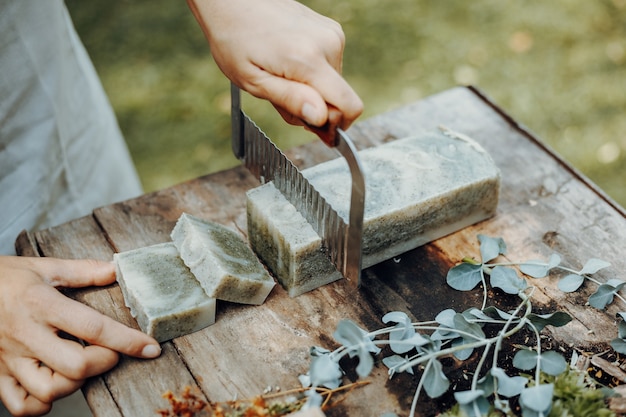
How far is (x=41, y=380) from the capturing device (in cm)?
156

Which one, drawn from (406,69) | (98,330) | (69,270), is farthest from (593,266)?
(406,69)

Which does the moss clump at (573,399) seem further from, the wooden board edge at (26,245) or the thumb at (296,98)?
the wooden board edge at (26,245)

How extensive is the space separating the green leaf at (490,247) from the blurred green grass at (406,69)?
6.85 ft

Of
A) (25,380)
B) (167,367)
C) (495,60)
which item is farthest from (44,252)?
(495,60)

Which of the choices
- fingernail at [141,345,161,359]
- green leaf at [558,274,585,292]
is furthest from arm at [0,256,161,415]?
green leaf at [558,274,585,292]

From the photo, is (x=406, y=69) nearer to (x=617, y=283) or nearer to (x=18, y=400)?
(x=617, y=283)

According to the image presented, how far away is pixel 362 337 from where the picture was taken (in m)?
1.51

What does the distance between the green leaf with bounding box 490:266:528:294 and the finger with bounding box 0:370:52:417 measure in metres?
1.15

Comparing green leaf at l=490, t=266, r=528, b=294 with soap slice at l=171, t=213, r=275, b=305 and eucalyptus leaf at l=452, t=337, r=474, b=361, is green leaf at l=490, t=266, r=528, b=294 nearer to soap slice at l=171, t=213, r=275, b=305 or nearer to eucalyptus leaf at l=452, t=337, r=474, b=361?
eucalyptus leaf at l=452, t=337, r=474, b=361

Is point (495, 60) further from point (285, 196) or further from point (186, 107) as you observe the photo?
point (285, 196)

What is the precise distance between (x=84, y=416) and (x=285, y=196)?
4.11 ft

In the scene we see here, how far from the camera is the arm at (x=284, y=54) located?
157cm

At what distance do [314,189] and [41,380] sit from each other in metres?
0.78

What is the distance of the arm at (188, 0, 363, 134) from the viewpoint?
5.16ft
